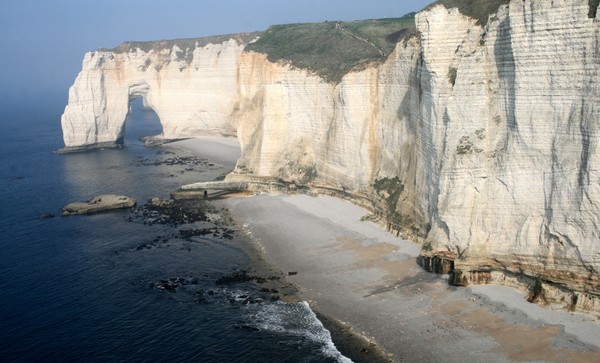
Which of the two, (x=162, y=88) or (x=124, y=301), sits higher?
(x=162, y=88)

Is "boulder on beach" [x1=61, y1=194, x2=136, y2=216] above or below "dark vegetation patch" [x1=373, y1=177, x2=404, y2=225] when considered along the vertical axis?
below

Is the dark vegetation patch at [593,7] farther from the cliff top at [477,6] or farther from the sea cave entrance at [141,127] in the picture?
the sea cave entrance at [141,127]

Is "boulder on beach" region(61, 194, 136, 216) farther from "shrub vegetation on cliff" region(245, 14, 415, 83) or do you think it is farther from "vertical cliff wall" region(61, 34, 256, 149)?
"vertical cliff wall" region(61, 34, 256, 149)

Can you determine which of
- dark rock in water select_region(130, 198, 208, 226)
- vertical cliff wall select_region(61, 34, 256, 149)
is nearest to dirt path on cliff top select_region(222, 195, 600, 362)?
dark rock in water select_region(130, 198, 208, 226)

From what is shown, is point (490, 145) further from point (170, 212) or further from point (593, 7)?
point (170, 212)

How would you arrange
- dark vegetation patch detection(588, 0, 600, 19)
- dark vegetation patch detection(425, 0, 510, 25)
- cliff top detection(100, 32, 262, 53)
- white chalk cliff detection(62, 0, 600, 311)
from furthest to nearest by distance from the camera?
cliff top detection(100, 32, 262, 53) < dark vegetation patch detection(425, 0, 510, 25) < white chalk cliff detection(62, 0, 600, 311) < dark vegetation patch detection(588, 0, 600, 19)

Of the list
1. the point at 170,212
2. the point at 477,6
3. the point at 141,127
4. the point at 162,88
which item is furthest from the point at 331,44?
the point at 141,127

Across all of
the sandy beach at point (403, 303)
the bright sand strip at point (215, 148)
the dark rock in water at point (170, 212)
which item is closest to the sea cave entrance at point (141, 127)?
the bright sand strip at point (215, 148)
